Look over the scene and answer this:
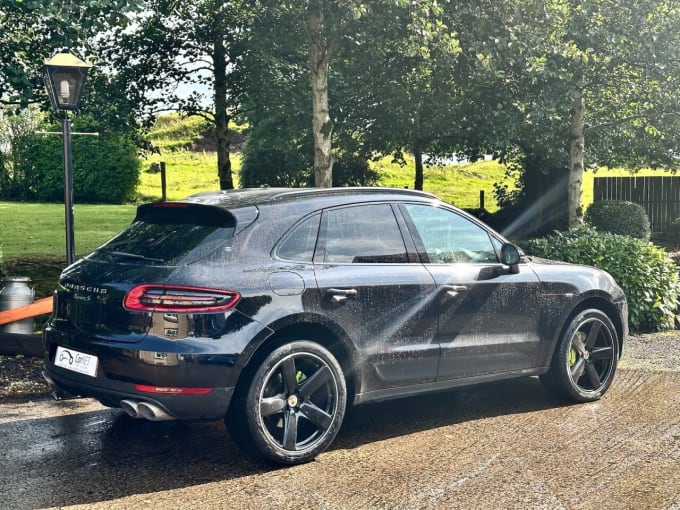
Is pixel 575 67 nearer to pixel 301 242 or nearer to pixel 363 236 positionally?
pixel 363 236

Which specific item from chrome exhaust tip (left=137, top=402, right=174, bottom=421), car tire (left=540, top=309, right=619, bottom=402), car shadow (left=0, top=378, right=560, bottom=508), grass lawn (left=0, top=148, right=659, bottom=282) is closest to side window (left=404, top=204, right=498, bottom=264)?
car tire (left=540, top=309, right=619, bottom=402)

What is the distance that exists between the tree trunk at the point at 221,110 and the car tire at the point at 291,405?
1820 centimetres

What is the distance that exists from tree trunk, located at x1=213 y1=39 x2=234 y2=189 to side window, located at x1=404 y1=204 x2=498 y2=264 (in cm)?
1714

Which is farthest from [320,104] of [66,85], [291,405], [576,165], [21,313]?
[291,405]

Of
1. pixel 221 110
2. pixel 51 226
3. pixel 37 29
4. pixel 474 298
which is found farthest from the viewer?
pixel 51 226

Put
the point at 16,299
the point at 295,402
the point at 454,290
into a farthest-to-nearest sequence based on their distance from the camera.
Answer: the point at 16,299
the point at 454,290
the point at 295,402

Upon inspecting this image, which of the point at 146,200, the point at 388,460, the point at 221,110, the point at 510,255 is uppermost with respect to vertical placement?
the point at 221,110

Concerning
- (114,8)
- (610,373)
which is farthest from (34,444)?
(114,8)

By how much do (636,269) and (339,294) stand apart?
6623 millimetres

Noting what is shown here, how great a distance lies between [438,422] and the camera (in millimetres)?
6637

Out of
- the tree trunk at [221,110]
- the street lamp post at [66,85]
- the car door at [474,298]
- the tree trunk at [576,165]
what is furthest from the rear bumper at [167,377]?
the tree trunk at [221,110]

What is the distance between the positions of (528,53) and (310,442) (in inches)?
424

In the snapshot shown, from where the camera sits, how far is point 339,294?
5734 mm

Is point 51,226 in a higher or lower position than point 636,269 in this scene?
higher
